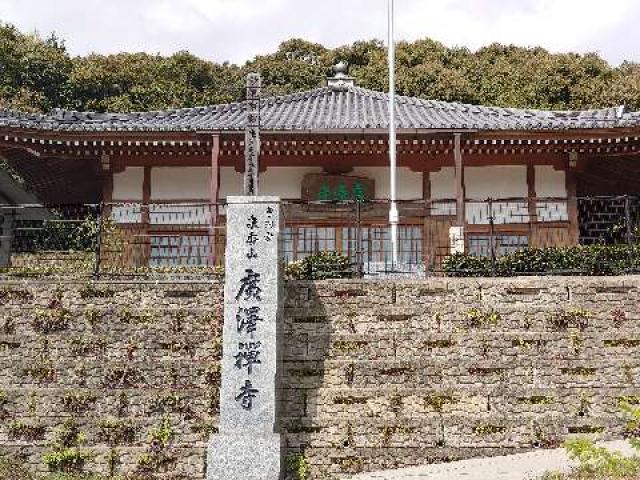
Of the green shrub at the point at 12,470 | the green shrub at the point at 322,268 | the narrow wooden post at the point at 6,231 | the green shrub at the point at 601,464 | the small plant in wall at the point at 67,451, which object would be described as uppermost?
the narrow wooden post at the point at 6,231

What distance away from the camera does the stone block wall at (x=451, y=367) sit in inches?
339

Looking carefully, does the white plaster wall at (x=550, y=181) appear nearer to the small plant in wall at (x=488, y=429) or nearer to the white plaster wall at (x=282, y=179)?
the white plaster wall at (x=282, y=179)

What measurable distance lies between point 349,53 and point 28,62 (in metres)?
18.4

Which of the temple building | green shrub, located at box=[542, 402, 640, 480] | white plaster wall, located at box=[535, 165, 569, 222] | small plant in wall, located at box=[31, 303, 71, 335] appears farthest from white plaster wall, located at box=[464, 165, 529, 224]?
green shrub, located at box=[542, 402, 640, 480]

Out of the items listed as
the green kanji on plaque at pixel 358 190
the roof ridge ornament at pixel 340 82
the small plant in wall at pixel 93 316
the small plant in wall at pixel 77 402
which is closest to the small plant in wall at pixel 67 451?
the small plant in wall at pixel 77 402

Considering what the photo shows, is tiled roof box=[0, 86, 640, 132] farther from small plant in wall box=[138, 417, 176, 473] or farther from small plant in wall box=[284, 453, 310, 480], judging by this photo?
small plant in wall box=[284, 453, 310, 480]

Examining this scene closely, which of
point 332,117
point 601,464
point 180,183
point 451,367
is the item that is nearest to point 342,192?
point 332,117

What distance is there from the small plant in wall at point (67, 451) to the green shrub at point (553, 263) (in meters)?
5.99

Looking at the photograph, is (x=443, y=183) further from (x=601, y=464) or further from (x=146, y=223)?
(x=601, y=464)

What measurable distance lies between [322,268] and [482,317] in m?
2.63

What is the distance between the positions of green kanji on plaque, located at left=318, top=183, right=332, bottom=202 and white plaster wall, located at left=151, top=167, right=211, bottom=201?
Answer: 2639 mm

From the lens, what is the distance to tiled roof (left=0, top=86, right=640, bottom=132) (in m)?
15.1

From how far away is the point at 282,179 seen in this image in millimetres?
16922

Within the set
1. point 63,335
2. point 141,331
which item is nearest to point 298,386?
point 141,331
